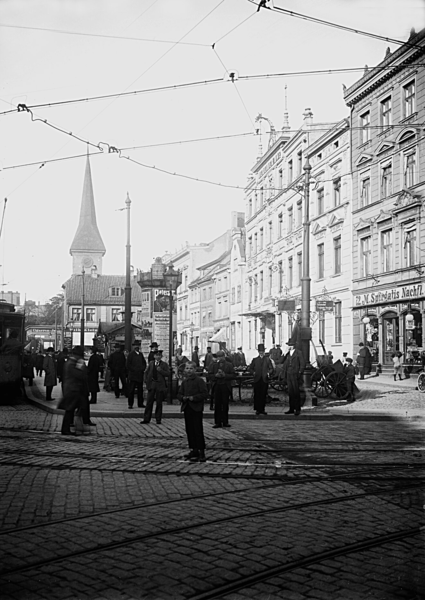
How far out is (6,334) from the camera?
→ 73.1 feet

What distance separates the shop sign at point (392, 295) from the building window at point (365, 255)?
113 cm

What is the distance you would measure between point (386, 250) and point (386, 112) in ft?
19.2

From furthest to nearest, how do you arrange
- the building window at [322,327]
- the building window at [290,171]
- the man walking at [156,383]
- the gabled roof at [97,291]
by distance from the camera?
the gabled roof at [97,291] → the building window at [290,171] → the building window at [322,327] → the man walking at [156,383]

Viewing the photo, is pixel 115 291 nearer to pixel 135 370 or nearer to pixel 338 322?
pixel 338 322

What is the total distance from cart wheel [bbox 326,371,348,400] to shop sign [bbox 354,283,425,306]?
7.50 metres

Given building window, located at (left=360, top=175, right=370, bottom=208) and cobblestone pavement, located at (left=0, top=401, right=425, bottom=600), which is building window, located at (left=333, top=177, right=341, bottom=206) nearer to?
building window, located at (left=360, top=175, right=370, bottom=208)

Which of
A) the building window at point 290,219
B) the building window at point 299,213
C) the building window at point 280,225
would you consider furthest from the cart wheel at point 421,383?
the building window at point 280,225

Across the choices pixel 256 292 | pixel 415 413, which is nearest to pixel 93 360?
pixel 415 413

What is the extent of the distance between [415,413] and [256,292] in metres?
35.6

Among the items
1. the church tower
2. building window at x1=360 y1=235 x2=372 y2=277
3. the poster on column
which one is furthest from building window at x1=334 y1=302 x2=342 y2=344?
the church tower

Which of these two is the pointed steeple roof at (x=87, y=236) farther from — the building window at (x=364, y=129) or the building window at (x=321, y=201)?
the building window at (x=364, y=129)

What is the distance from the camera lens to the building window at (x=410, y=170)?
28.0 meters

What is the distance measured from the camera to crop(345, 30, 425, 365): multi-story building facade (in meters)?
27.7

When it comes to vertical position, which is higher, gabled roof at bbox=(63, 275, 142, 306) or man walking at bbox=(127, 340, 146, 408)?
gabled roof at bbox=(63, 275, 142, 306)
